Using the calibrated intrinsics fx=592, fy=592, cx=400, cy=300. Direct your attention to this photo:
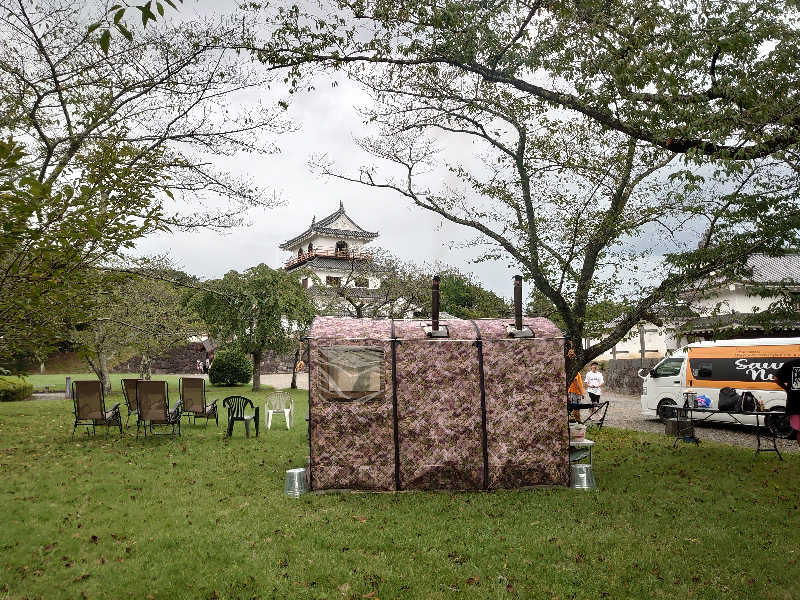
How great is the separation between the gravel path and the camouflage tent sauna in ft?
24.3

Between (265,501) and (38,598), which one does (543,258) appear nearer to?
(265,501)

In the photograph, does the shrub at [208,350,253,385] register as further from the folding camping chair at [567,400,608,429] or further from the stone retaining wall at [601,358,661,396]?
the folding camping chair at [567,400,608,429]

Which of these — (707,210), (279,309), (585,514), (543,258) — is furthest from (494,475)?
(279,309)

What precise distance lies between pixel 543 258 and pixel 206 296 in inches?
889

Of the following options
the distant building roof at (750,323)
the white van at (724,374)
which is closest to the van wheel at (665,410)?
the white van at (724,374)

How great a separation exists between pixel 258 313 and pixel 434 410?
23.5 m

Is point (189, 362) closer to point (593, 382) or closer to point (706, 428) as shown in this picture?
point (593, 382)

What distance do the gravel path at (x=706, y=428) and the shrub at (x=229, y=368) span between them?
2029 centimetres

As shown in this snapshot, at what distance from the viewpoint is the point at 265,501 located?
25.7 ft

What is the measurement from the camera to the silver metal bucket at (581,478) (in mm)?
8562

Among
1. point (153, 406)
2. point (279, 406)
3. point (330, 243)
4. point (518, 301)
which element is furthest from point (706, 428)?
point (330, 243)

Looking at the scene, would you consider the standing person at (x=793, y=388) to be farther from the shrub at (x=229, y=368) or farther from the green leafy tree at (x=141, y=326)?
the shrub at (x=229, y=368)

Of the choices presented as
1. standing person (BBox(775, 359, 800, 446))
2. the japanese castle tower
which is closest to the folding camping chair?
standing person (BBox(775, 359, 800, 446))

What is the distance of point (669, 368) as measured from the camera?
57.0 feet
